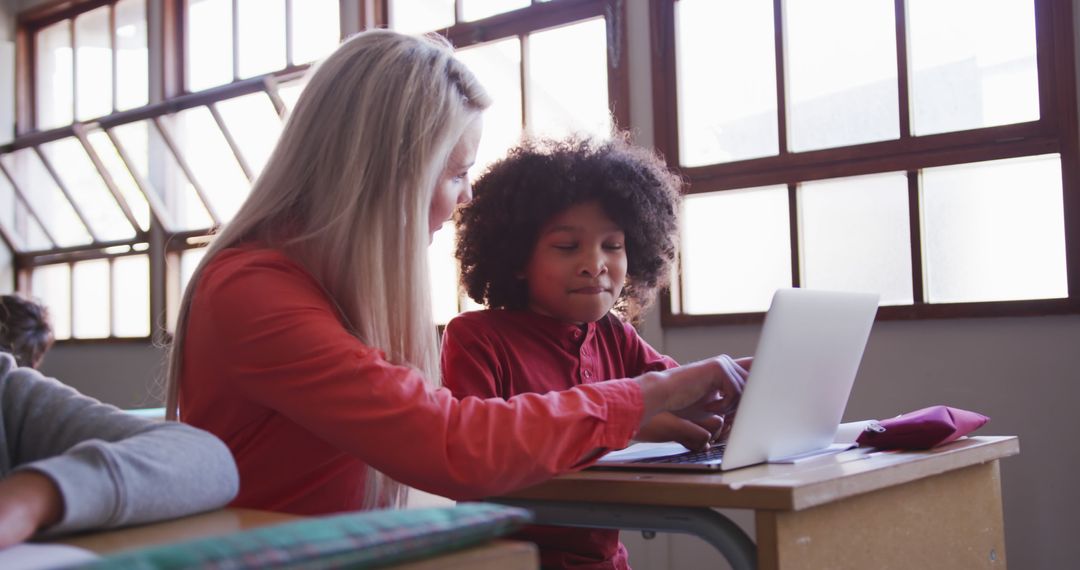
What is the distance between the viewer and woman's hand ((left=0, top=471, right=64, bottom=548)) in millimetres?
656

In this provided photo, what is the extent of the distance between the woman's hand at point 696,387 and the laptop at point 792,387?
0.05 m

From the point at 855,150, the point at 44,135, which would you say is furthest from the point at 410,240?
the point at 44,135

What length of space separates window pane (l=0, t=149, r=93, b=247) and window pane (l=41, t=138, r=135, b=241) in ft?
0.33

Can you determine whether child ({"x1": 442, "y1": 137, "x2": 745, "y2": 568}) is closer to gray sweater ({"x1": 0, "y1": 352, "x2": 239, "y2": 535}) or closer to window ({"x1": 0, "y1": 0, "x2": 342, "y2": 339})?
gray sweater ({"x1": 0, "y1": 352, "x2": 239, "y2": 535})

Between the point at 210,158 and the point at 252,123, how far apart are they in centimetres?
40

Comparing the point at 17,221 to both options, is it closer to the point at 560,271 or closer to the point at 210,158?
the point at 210,158

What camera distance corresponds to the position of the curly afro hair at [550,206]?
1.85 metres

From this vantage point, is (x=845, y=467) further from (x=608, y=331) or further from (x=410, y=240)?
(x=608, y=331)

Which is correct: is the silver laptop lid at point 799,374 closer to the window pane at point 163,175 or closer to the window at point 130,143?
the window at point 130,143

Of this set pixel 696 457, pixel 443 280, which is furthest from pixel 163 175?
pixel 696 457

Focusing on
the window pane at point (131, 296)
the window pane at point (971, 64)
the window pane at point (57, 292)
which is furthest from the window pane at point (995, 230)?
the window pane at point (57, 292)

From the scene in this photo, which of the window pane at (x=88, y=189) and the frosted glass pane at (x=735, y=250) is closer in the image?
the frosted glass pane at (x=735, y=250)

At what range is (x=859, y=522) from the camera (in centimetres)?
123

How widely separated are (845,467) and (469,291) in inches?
36.4
